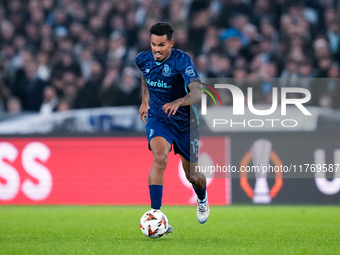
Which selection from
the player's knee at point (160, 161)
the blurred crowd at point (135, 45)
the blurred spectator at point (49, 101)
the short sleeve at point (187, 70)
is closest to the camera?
the player's knee at point (160, 161)

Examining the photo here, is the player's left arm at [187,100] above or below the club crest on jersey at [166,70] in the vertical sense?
below

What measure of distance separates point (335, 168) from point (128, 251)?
6.81m

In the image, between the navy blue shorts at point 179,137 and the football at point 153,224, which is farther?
the navy blue shorts at point 179,137

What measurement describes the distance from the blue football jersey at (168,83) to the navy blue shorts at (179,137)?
2.5 inches

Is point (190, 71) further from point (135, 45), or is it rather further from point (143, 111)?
point (135, 45)

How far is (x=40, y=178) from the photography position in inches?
489

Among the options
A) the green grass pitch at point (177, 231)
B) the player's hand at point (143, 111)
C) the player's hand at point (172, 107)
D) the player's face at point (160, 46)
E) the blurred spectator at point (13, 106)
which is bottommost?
the green grass pitch at point (177, 231)

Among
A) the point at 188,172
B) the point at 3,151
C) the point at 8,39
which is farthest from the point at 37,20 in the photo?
the point at 188,172

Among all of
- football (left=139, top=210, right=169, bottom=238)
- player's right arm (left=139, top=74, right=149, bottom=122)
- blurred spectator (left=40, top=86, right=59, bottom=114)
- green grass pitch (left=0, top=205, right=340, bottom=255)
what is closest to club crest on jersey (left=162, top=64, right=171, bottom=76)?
player's right arm (left=139, top=74, right=149, bottom=122)

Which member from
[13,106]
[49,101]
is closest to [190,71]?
[49,101]

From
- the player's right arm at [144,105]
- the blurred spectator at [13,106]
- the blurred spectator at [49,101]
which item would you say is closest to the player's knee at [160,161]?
the player's right arm at [144,105]

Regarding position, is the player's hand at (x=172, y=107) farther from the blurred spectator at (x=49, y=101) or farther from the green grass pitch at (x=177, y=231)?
the blurred spectator at (x=49, y=101)

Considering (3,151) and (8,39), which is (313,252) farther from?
(8,39)

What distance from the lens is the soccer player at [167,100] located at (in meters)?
6.88
